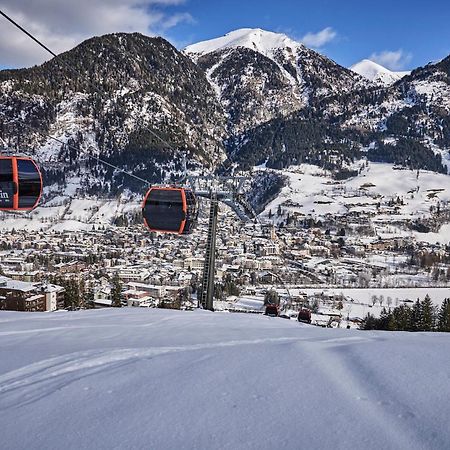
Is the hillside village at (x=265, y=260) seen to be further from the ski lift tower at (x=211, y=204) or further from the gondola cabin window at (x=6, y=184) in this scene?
the gondola cabin window at (x=6, y=184)

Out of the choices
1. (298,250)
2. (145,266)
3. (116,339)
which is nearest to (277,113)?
(298,250)

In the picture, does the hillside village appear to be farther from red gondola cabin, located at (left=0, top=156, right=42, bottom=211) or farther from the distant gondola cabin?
red gondola cabin, located at (left=0, top=156, right=42, bottom=211)

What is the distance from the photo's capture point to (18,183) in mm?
7148

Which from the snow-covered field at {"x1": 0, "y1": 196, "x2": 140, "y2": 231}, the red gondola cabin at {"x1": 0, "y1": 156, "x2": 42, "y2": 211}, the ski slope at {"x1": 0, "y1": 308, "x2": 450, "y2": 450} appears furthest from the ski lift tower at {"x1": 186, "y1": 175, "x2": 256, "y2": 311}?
the snow-covered field at {"x1": 0, "y1": 196, "x2": 140, "y2": 231}

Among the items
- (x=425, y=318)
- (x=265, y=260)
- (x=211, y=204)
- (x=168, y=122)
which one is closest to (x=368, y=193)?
(x=265, y=260)

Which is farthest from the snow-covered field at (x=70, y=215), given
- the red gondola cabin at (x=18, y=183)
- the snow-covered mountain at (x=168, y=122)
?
the red gondola cabin at (x=18, y=183)

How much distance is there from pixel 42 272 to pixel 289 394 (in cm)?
4215

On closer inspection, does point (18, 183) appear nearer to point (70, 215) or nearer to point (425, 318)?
point (425, 318)

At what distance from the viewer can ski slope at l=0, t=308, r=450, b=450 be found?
174 cm

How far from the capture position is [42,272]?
40344 millimetres

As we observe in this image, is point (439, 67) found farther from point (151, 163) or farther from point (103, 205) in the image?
point (103, 205)

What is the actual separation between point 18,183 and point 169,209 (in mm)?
2788

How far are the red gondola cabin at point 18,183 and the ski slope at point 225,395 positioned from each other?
4299 millimetres

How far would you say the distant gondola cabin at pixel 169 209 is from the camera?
8.61m
